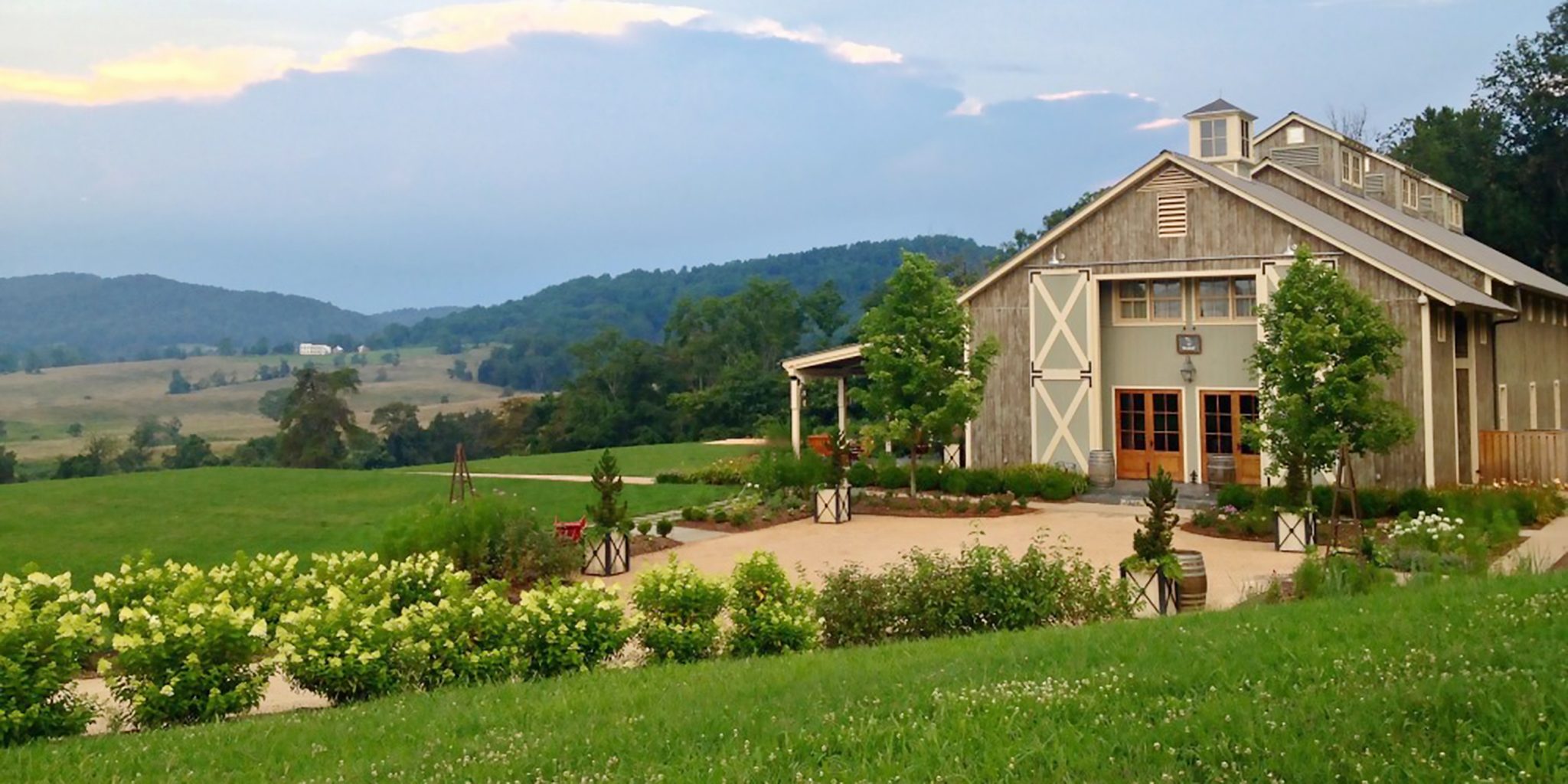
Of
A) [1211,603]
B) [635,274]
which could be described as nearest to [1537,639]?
[1211,603]

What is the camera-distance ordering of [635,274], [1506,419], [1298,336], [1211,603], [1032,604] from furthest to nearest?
1. [635,274]
2. [1506,419]
3. [1298,336]
4. [1211,603]
5. [1032,604]

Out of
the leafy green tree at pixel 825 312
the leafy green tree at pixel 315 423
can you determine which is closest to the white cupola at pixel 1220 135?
the leafy green tree at pixel 315 423

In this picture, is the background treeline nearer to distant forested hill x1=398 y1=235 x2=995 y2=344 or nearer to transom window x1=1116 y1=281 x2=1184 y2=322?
transom window x1=1116 y1=281 x2=1184 y2=322

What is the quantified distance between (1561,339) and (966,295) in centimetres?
1463

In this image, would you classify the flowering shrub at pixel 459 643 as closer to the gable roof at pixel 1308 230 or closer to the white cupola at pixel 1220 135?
the gable roof at pixel 1308 230

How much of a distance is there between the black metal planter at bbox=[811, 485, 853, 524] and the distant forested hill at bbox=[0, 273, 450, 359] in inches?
4971

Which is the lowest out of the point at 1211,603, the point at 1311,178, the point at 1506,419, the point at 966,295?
the point at 1211,603

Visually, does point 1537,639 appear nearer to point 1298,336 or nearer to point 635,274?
point 1298,336

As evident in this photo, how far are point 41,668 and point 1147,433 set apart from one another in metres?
19.8

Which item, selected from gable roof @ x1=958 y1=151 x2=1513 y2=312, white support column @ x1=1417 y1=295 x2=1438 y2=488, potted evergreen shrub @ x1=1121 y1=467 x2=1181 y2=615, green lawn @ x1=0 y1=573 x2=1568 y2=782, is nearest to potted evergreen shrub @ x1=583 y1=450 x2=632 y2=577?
potted evergreen shrub @ x1=1121 y1=467 x2=1181 y2=615

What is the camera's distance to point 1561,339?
29078mm

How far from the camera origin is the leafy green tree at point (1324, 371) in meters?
16.3

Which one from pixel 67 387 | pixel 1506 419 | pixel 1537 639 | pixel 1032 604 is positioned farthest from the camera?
pixel 67 387

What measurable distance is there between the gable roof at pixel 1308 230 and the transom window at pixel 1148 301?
1.64m
